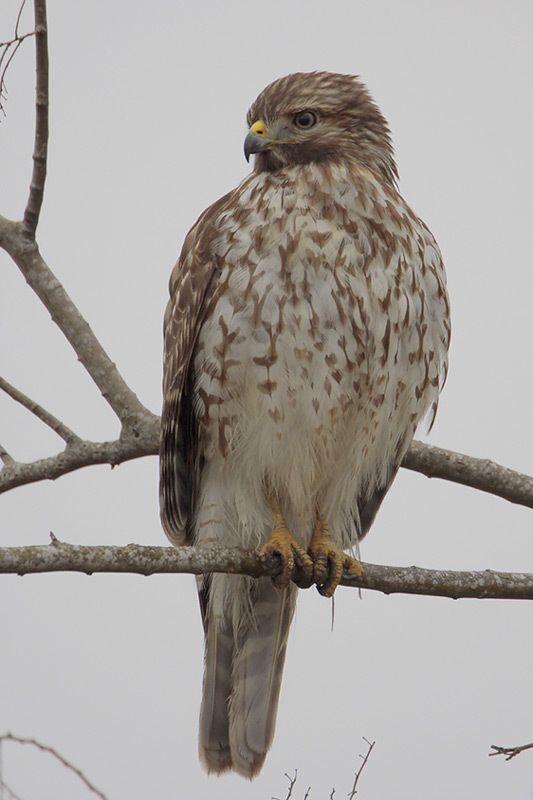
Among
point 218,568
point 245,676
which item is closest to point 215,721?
point 245,676

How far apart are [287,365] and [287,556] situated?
2.73 ft

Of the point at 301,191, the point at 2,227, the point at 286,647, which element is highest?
the point at 301,191

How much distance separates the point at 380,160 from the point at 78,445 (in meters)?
1.95

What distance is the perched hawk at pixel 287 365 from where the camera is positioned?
484 centimetres

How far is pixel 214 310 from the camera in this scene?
16.3 feet

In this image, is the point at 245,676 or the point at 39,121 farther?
the point at 245,676

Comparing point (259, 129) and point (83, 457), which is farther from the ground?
point (259, 129)

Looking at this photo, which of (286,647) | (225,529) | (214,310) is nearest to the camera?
(214,310)

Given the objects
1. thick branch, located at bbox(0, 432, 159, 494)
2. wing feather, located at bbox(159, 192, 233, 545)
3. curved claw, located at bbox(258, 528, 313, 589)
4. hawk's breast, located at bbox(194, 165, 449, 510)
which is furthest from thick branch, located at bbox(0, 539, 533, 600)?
thick branch, located at bbox(0, 432, 159, 494)

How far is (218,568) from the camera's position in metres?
4.13

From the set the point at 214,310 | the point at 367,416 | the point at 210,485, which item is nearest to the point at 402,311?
the point at 367,416

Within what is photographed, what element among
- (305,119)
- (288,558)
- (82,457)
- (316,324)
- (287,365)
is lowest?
(288,558)

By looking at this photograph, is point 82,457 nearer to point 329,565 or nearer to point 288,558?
point 288,558

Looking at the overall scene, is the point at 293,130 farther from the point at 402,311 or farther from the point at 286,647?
the point at 286,647
